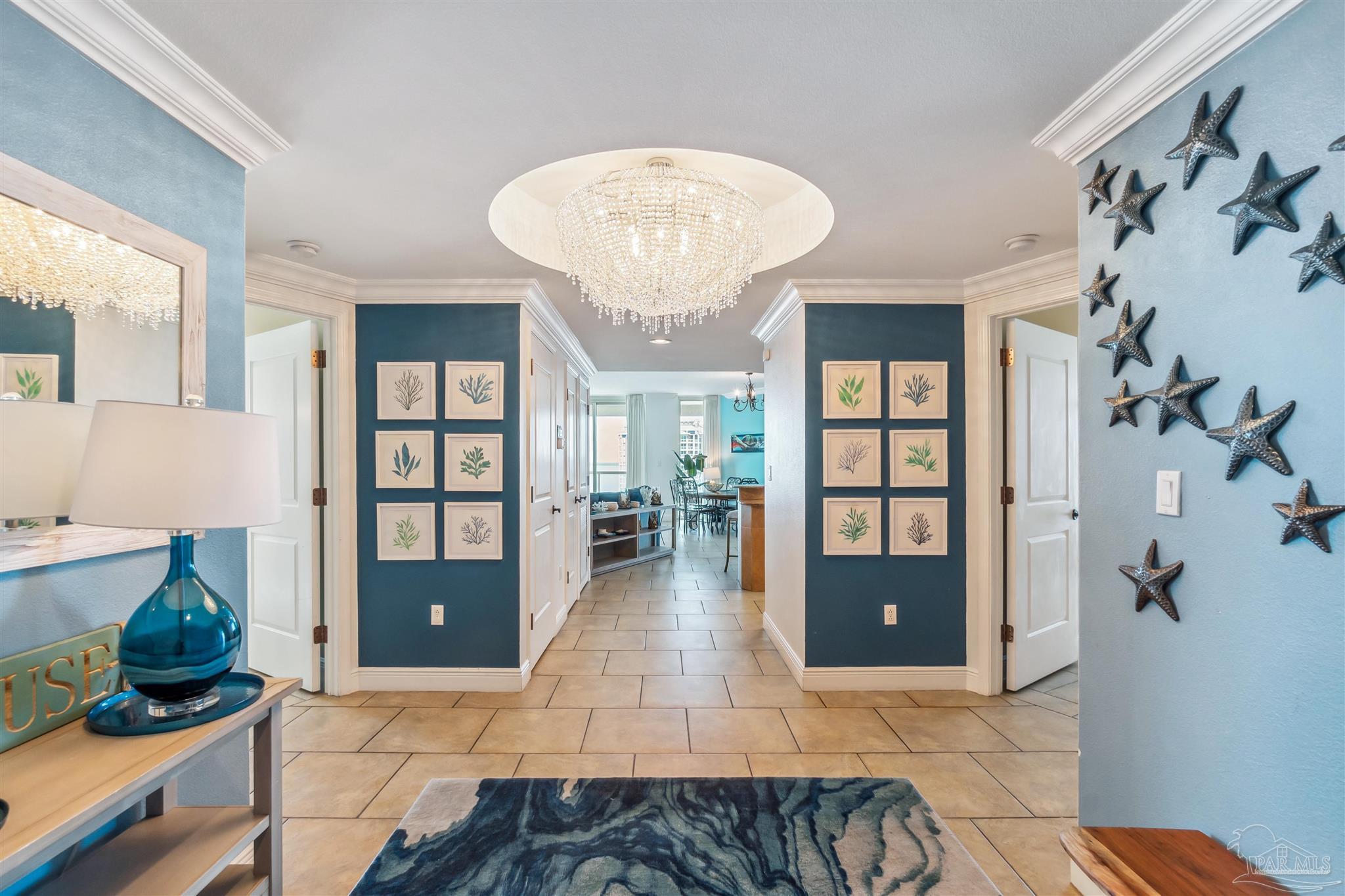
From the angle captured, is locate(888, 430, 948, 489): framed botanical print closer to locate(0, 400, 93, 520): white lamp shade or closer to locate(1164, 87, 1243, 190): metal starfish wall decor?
locate(1164, 87, 1243, 190): metal starfish wall decor

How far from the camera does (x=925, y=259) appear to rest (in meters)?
2.73

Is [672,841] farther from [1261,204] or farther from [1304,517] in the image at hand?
[1261,204]

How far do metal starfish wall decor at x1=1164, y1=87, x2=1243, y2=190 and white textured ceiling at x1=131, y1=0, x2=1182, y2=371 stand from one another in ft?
0.73

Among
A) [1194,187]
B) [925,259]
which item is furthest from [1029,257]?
[1194,187]

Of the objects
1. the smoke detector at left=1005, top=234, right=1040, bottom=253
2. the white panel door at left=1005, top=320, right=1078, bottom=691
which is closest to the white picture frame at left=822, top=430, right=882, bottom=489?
the white panel door at left=1005, top=320, right=1078, bottom=691

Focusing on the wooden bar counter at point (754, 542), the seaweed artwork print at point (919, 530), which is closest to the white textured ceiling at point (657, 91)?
the seaweed artwork print at point (919, 530)

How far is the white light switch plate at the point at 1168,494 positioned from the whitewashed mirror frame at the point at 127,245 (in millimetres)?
2366

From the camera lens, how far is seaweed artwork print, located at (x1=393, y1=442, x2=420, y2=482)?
3.12 m

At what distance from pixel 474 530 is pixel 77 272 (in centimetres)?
212

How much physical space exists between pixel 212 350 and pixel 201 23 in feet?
2.54

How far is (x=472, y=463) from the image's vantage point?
10.3 ft

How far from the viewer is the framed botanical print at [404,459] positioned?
10.2 ft

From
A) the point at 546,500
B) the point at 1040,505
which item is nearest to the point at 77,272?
the point at 546,500

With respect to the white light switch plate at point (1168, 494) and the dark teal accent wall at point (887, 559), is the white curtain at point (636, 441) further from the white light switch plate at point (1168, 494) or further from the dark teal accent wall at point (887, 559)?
the white light switch plate at point (1168, 494)
